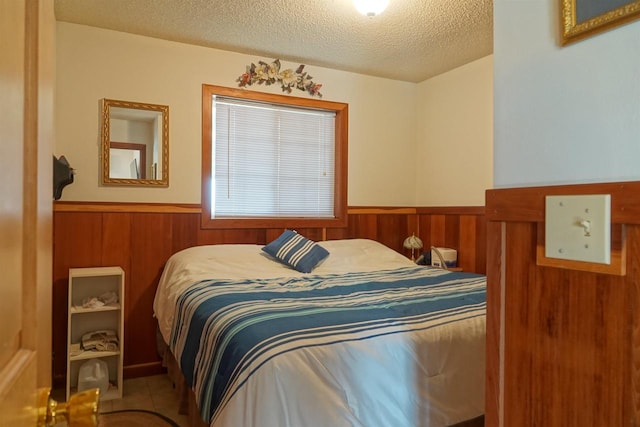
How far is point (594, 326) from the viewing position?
2.07 ft

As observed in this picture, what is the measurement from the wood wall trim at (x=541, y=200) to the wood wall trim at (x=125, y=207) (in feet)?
8.63

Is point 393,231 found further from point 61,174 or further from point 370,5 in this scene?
point 61,174

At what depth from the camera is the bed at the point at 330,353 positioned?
131 cm

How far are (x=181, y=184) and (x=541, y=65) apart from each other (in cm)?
276

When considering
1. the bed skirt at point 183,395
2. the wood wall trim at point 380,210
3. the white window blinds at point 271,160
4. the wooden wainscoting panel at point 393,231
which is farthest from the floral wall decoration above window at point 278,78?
the bed skirt at point 183,395

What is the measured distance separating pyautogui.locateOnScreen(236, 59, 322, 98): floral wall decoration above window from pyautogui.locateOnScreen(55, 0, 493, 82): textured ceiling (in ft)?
0.28

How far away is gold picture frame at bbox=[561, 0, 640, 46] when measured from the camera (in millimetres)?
604

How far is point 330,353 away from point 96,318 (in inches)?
84.1

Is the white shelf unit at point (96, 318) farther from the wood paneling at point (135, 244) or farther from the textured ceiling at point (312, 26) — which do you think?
the textured ceiling at point (312, 26)

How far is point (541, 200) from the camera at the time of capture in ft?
2.34

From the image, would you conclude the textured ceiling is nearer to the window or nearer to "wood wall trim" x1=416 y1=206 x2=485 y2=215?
the window

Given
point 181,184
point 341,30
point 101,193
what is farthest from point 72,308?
point 341,30

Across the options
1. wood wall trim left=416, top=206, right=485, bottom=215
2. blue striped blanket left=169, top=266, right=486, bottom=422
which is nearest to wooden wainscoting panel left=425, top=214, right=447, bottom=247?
wood wall trim left=416, top=206, right=485, bottom=215

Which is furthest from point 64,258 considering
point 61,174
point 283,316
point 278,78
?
point 278,78
